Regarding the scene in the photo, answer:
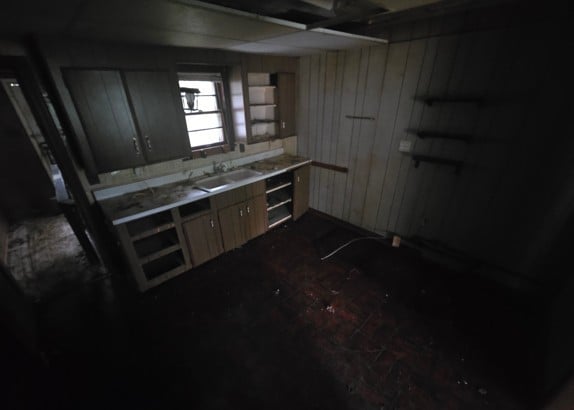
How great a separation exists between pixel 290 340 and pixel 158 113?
8.11ft

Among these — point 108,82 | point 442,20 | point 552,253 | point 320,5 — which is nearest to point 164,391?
point 108,82

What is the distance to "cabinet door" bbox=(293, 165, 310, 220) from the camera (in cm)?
353

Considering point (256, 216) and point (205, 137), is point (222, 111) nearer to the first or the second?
point (205, 137)

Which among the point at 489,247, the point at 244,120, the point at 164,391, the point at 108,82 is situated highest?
the point at 108,82

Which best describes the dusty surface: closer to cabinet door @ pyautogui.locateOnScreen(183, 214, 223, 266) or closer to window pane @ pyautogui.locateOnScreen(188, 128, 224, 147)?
cabinet door @ pyautogui.locateOnScreen(183, 214, 223, 266)

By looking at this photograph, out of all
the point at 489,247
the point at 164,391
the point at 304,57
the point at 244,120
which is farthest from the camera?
the point at 304,57

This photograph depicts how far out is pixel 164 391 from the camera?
1642mm

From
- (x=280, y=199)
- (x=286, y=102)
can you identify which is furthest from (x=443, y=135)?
(x=280, y=199)

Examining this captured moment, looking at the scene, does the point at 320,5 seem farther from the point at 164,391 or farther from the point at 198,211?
the point at 164,391

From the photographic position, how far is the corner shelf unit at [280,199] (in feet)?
11.4

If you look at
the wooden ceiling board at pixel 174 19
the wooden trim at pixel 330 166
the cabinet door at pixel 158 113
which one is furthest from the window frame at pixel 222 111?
the wooden trim at pixel 330 166

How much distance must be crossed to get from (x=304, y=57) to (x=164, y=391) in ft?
12.9

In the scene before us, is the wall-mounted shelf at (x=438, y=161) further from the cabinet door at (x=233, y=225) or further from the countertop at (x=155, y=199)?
the cabinet door at (x=233, y=225)

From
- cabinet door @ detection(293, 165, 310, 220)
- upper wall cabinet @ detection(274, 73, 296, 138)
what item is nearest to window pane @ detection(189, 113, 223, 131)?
upper wall cabinet @ detection(274, 73, 296, 138)
